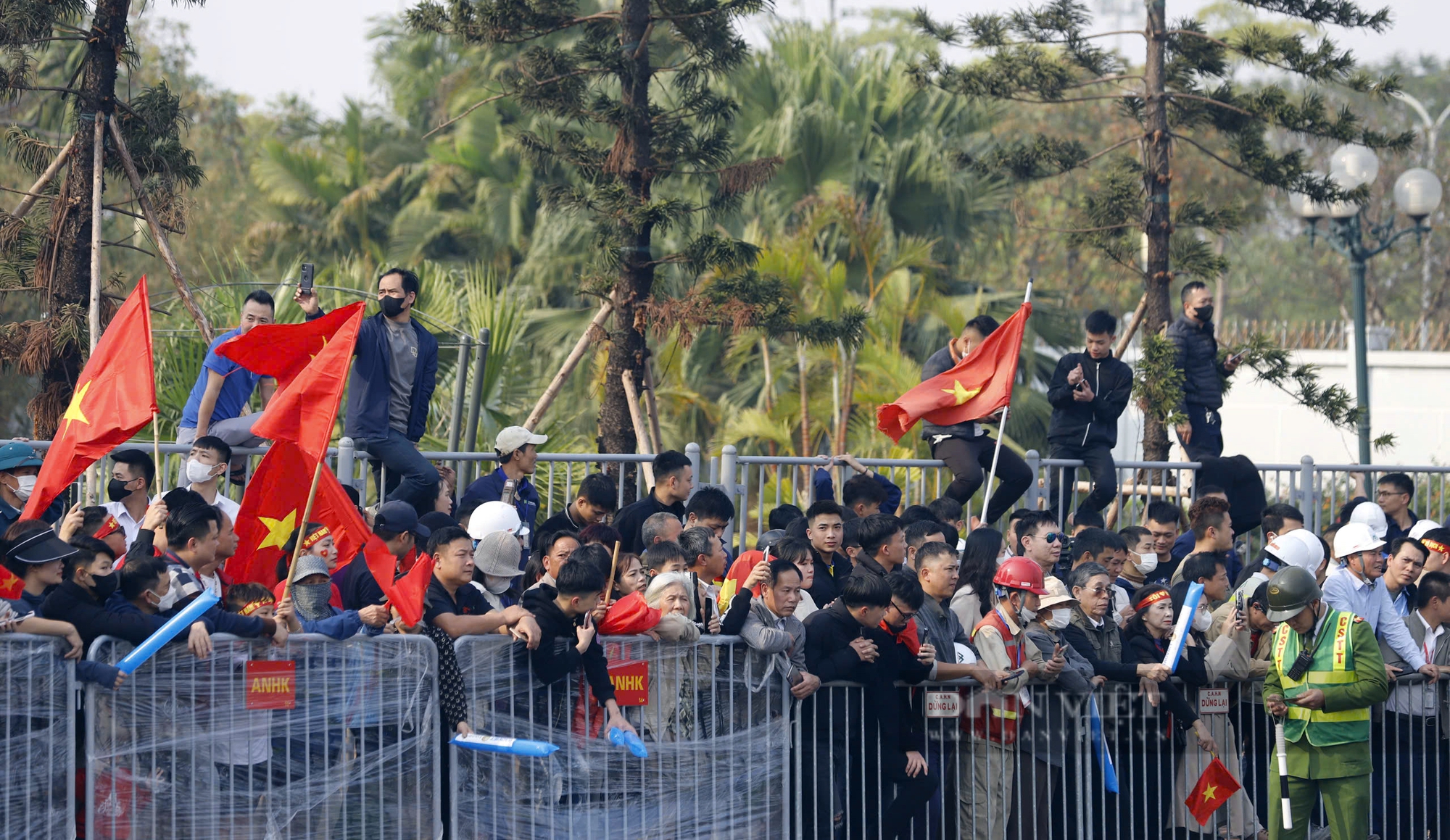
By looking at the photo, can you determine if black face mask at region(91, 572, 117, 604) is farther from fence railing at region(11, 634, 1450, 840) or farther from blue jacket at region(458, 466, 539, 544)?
blue jacket at region(458, 466, 539, 544)

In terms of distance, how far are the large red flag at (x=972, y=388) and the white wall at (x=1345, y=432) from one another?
17.3m

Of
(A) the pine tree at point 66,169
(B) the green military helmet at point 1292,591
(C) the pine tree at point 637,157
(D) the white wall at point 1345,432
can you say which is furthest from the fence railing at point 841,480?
(D) the white wall at point 1345,432

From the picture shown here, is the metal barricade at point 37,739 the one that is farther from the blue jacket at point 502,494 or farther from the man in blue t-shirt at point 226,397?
the blue jacket at point 502,494

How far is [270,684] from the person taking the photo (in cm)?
606

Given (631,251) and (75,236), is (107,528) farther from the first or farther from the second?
(631,251)

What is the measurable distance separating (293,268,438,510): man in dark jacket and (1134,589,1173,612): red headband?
3.60 m

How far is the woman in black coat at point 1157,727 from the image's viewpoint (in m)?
7.93

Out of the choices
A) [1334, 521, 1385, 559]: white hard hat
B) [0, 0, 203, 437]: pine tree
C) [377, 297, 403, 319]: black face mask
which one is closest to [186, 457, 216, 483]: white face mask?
[377, 297, 403, 319]: black face mask

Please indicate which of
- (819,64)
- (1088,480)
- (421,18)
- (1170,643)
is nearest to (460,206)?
(819,64)

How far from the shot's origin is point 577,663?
6.55 meters

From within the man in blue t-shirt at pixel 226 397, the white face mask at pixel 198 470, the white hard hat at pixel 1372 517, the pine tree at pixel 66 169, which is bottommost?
the white hard hat at pixel 1372 517

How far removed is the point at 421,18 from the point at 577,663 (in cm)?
687

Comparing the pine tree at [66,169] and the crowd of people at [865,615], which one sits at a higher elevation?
the pine tree at [66,169]

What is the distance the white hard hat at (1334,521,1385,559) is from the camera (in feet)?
29.4
